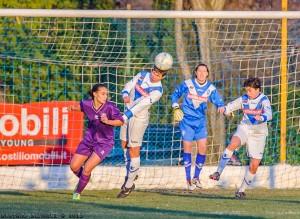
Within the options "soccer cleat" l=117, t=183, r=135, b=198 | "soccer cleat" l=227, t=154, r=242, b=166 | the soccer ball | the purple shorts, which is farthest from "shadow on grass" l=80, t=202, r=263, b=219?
"soccer cleat" l=227, t=154, r=242, b=166

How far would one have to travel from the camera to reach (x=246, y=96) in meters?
16.2

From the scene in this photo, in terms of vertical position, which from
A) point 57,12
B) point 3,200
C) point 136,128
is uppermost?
point 57,12

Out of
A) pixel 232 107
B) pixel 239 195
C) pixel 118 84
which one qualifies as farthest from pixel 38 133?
pixel 239 195

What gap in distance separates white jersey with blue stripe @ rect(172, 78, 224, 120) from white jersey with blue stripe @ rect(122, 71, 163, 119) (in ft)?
2.33

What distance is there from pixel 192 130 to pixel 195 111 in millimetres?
279

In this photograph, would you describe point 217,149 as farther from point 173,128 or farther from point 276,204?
point 276,204

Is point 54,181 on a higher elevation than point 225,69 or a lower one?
lower

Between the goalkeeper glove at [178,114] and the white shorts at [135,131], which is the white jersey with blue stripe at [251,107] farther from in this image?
the white shorts at [135,131]

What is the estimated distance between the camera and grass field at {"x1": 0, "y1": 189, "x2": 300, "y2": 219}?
13148 millimetres

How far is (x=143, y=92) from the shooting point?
16.0 metres

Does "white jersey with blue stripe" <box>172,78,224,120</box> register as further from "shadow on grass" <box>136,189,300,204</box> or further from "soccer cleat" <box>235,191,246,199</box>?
"soccer cleat" <box>235,191,246,199</box>

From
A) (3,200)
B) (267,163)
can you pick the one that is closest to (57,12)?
(3,200)

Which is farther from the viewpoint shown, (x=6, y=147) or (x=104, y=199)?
(x=6, y=147)

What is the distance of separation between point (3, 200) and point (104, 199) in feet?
4.49
